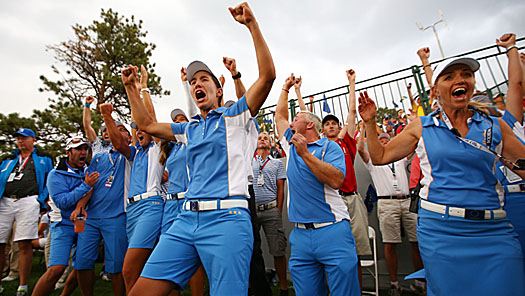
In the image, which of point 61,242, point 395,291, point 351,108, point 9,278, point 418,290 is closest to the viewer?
point 61,242

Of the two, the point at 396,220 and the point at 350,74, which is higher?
the point at 350,74

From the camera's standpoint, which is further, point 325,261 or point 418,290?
point 418,290

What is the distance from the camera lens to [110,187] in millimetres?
3883

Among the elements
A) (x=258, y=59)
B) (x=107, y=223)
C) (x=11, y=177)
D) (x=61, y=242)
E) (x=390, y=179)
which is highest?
(x=258, y=59)

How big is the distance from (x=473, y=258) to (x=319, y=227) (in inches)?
44.7

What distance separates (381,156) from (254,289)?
2.89 m

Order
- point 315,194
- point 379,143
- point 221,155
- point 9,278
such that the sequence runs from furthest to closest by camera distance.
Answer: point 9,278 → point 315,194 → point 379,143 → point 221,155

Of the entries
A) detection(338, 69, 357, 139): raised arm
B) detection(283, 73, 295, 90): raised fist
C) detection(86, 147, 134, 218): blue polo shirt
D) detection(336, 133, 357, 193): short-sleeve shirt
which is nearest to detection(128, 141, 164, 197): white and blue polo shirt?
detection(86, 147, 134, 218): blue polo shirt

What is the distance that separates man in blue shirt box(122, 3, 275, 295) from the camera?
72.6 inches

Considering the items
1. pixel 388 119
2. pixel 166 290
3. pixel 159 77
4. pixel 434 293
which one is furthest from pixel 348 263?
pixel 159 77

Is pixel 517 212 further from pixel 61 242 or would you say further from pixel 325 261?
pixel 61 242

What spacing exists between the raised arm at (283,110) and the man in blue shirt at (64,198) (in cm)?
260

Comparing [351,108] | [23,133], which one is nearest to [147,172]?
[351,108]

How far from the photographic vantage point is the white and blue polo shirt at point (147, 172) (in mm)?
3503
